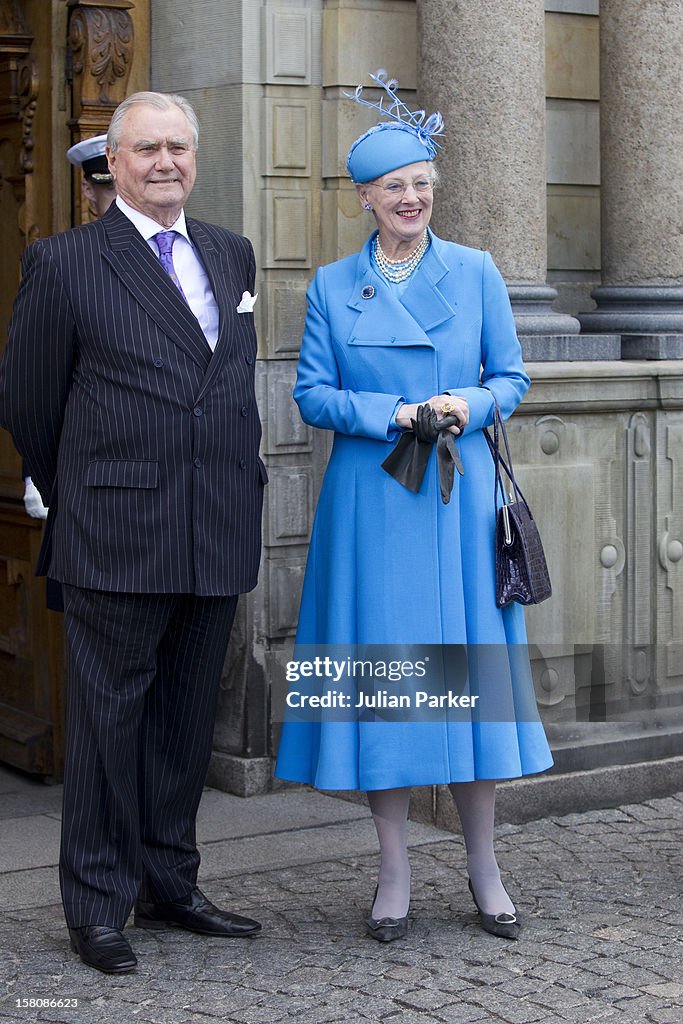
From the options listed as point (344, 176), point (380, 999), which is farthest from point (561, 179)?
point (380, 999)

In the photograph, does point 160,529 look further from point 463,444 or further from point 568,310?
point 568,310

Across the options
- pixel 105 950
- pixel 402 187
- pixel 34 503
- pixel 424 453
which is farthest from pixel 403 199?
pixel 105 950

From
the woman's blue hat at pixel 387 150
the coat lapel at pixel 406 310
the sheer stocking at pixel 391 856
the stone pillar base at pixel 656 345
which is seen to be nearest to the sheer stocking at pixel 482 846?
the sheer stocking at pixel 391 856

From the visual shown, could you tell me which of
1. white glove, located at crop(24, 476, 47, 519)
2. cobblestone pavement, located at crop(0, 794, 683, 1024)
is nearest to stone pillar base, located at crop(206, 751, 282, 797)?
cobblestone pavement, located at crop(0, 794, 683, 1024)

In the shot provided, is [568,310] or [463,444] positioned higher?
[568,310]

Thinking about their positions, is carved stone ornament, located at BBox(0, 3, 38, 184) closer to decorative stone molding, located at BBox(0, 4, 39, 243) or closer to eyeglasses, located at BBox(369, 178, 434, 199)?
decorative stone molding, located at BBox(0, 4, 39, 243)

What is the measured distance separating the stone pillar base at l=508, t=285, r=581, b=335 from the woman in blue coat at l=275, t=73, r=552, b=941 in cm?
142

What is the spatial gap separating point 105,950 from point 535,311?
9.31 feet

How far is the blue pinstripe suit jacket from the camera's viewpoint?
4398mm

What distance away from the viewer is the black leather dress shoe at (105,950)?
4.43 meters

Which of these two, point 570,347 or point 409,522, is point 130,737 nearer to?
point 409,522

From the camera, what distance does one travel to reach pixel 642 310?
666cm

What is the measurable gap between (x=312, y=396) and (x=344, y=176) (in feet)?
5.64

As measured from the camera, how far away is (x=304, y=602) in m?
4.91
